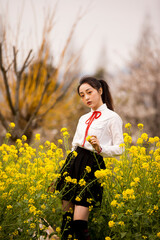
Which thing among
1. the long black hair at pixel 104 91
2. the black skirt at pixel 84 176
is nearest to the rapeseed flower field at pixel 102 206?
the black skirt at pixel 84 176

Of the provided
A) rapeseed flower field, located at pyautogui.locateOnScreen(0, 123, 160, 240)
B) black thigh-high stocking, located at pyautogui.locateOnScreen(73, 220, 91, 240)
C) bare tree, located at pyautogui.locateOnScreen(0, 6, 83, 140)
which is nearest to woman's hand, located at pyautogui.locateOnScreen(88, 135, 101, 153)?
rapeseed flower field, located at pyautogui.locateOnScreen(0, 123, 160, 240)

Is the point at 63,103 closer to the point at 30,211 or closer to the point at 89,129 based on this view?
the point at 89,129

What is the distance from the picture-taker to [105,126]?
81.9 inches

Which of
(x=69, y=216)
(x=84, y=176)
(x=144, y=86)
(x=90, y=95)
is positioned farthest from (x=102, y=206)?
(x=144, y=86)

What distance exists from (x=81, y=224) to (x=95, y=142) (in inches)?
24.2

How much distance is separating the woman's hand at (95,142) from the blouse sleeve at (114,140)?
0.22 feet

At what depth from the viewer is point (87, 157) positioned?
206 cm

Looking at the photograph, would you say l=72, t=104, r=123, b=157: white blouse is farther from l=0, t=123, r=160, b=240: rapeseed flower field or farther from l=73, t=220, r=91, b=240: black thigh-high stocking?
l=73, t=220, r=91, b=240: black thigh-high stocking

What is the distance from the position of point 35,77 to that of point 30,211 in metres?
3.09

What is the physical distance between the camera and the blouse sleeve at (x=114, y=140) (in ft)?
6.43

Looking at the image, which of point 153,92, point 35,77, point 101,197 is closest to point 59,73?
point 35,77

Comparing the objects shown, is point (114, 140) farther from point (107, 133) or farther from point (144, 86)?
point (144, 86)

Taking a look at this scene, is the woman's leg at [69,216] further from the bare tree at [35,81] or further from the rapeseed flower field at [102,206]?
the bare tree at [35,81]

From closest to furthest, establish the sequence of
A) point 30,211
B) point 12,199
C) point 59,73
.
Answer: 1. point 30,211
2. point 12,199
3. point 59,73
